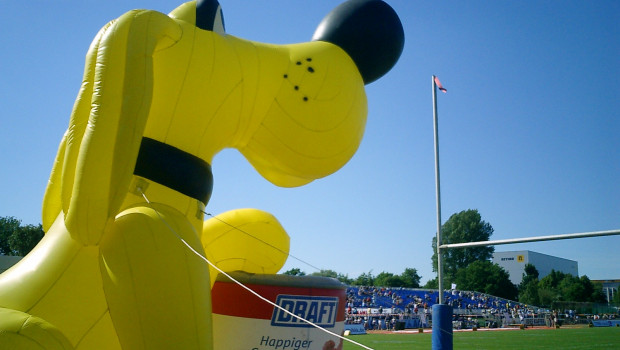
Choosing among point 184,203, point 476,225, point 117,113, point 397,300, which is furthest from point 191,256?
point 476,225

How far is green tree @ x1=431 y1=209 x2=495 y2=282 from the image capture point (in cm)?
4600

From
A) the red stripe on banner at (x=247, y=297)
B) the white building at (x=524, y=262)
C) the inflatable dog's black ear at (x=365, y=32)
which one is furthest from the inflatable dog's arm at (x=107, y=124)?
the white building at (x=524, y=262)

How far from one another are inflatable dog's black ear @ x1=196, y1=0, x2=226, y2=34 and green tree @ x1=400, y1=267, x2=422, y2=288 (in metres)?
48.5

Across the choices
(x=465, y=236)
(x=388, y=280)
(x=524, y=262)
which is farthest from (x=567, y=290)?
(x=388, y=280)

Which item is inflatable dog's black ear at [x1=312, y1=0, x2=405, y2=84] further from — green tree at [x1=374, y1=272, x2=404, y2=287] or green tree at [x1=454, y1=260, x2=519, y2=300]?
green tree at [x1=374, y1=272, x2=404, y2=287]

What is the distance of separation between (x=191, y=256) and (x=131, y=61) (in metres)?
1.02

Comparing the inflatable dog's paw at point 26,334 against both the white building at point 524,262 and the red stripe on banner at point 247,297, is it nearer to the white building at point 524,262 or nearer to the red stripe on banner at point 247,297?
the red stripe on banner at point 247,297

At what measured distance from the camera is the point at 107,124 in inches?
104

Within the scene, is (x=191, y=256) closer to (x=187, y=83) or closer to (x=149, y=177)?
(x=149, y=177)

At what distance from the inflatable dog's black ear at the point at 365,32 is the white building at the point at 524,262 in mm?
54152

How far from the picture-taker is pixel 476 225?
1852 inches

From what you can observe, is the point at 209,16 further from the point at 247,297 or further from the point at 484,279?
the point at 484,279

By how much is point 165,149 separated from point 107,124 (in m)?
0.51

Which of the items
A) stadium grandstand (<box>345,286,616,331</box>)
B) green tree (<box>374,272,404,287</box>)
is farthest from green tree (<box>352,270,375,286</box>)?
stadium grandstand (<box>345,286,616,331</box>)
